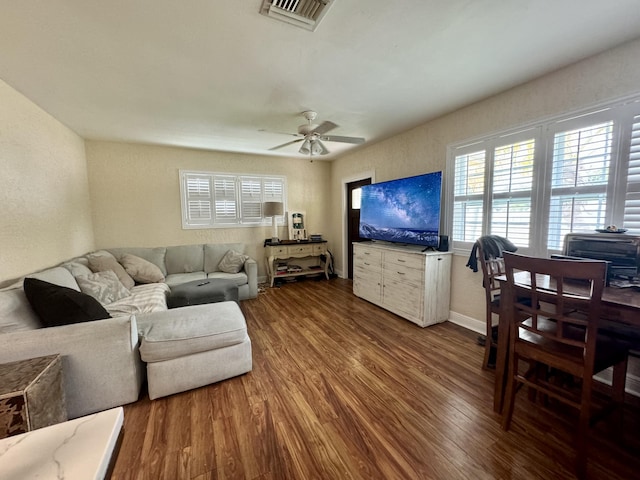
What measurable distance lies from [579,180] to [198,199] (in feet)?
15.9

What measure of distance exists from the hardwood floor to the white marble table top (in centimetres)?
87

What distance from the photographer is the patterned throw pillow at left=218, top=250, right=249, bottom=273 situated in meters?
3.89

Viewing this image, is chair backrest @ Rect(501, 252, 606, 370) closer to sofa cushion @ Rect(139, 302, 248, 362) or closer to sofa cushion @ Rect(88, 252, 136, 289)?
sofa cushion @ Rect(139, 302, 248, 362)

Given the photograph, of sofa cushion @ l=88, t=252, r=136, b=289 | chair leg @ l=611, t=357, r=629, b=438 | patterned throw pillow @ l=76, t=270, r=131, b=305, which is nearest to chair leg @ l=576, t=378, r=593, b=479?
chair leg @ l=611, t=357, r=629, b=438

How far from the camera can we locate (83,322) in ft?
5.38

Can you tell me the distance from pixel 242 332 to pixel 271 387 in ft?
1.53

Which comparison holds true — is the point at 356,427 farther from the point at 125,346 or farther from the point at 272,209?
the point at 272,209

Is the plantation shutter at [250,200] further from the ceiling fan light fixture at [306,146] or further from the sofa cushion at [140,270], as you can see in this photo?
the ceiling fan light fixture at [306,146]

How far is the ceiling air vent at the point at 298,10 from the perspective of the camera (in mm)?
1368

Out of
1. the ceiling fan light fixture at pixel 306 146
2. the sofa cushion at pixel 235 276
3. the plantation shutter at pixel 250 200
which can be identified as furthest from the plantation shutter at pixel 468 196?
the plantation shutter at pixel 250 200

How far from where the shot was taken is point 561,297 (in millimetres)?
1221

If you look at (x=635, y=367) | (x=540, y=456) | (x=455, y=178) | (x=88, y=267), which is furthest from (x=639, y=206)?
(x=88, y=267)

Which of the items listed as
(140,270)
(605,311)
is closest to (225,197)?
(140,270)

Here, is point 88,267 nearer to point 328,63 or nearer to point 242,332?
point 242,332
